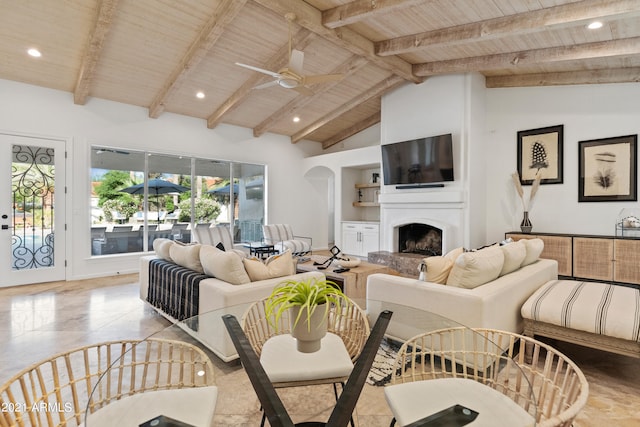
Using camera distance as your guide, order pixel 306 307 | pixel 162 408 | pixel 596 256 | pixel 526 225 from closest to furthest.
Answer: pixel 162 408, pixel 306 307, pixel 596 256, pixel 526 225

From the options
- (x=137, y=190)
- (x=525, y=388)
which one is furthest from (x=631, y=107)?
(x=137, y=190)

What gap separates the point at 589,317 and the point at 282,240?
17.7 feet

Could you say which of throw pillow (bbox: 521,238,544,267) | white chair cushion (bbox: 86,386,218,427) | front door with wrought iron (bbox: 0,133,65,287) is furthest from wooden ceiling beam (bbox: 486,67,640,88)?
front door with wrought iron (bbox: 0,133,65,287)

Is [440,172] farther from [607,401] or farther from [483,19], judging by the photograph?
[607,401]

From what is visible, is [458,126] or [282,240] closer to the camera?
[458,126]

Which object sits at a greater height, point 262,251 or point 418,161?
point 418,161

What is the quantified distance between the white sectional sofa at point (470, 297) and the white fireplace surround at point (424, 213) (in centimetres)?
261

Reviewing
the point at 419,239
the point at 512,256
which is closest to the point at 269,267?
the point at 512,256

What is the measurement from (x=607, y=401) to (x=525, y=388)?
129 centimetres

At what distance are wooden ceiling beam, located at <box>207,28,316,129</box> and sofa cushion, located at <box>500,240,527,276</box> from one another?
11.9ft

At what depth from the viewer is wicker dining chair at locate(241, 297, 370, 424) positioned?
1.41 meters

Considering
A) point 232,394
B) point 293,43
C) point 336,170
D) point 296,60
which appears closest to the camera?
point 232,394

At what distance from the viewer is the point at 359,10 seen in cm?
378

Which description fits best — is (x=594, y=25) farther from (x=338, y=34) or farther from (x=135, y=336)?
(x=135, y=336)
